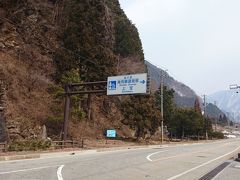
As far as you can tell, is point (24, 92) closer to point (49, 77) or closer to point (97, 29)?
point (49, 77)

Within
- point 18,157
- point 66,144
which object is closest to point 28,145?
point 18,157

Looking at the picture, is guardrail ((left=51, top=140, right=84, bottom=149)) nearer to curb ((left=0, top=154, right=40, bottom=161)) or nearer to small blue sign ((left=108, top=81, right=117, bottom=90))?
small blue sign ((left=108, top=81, right=117, bottom=90))

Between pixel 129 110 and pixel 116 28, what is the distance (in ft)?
62.6

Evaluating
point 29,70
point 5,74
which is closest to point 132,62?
point 29,70

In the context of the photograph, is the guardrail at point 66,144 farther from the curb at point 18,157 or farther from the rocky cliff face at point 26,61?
the curb at point 18,157

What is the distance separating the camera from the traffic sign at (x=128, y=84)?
1517 inches

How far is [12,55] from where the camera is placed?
Answer: 150ft

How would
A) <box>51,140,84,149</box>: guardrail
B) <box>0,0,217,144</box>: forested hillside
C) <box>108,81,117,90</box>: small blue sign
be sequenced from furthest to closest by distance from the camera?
<box>0,0,217,144</box>: forested hillside, <box>108,81,117,90</box>: small blue sign, <box>51,140,84,149</box>: guardrail

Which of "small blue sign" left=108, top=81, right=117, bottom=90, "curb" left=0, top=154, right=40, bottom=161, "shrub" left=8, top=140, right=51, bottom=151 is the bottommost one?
"curb" left=0, top=154, right=40, bottom=161

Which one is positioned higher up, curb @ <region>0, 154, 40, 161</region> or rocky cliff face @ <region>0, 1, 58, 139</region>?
rocky cliff face @ <region>0, 1, 58, 139</region>

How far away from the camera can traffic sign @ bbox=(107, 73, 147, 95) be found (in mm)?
38531

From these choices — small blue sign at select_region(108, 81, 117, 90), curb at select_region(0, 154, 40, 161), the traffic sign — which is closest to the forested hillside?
small blue sign at select_region(108, 81, 117, 90)

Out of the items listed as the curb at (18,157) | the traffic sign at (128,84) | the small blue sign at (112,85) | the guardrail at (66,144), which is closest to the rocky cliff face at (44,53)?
the guardrail at (66,144)

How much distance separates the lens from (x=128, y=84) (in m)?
39.2
